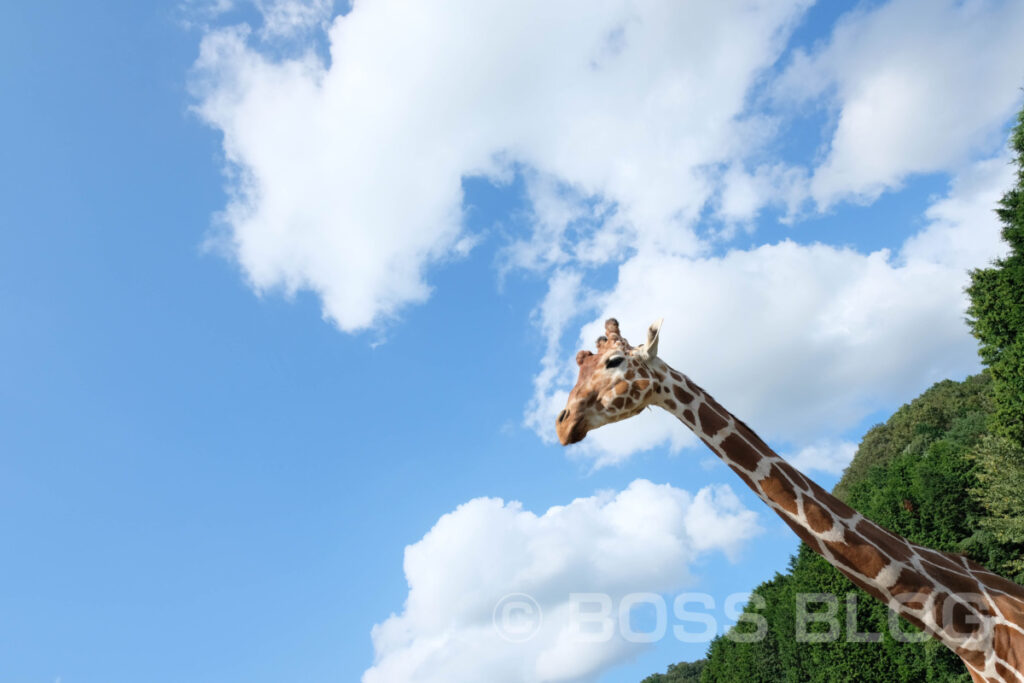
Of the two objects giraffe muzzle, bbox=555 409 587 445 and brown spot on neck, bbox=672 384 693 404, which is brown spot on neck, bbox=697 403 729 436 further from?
giraffe muzzle, bbox=555 409 587 445

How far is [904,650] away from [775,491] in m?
22.5

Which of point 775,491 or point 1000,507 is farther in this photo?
point 1000,507

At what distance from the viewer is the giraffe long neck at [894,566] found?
8.06 metres

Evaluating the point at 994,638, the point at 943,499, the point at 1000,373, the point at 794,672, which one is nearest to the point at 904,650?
the point at 943,499

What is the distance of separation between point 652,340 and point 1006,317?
17.9 meters

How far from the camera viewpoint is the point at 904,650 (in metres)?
26.7

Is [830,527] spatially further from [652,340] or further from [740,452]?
[652,340]

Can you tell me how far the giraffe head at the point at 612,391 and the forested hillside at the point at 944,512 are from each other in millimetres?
12967

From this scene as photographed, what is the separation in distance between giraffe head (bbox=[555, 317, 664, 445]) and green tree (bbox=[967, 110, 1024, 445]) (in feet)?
55.9

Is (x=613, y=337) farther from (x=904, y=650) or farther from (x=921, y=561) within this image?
(x=904, y=650)

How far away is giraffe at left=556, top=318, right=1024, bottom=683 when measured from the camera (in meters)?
8.09

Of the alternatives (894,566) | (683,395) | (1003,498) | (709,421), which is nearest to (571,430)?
(683,395)

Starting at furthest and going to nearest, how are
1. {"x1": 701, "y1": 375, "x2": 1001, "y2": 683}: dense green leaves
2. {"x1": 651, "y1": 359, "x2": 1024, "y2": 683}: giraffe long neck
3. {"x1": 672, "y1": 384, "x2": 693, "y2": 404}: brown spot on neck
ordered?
{"x1": 701, "y1": 375, "x2": 1001, "y2": 683}: dense green leaves, {"x1": 672, "y1": 384, "x2": 693, "y2": 404}: brown spot on neck, {"x1": 651, "y1": 359, "x2": 1024, "y2": 683}: giraffe long neck

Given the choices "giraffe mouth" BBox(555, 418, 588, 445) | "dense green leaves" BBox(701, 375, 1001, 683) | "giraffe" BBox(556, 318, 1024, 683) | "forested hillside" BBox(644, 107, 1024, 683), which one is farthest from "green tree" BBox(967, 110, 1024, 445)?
"giraffe mouth" BBox(555, 418, 588, 445)
